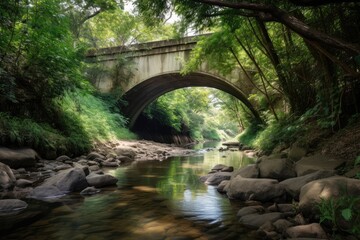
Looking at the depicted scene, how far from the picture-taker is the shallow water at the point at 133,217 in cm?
281

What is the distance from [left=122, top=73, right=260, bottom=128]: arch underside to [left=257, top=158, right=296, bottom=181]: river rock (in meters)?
10.5

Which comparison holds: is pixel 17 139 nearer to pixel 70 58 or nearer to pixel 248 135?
pixel 70 58

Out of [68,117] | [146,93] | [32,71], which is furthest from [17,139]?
[146,93]

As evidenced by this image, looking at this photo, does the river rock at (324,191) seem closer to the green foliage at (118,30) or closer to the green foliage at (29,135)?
the green foliage at (29,135)

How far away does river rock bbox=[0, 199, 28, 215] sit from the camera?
336 centimetres

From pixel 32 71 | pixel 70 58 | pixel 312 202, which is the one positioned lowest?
pixel 312 202

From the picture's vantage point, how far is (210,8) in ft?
18.7

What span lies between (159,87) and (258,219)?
51.5 feet

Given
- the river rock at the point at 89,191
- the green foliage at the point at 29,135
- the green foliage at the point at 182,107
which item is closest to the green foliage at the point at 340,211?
the river rock at the point at 89,191

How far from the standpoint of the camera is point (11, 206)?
3451 mm

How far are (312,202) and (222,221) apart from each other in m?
0.99

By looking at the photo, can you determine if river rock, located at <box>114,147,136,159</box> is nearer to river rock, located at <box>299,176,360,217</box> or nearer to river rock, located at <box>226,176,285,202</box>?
river rock, located at <box>226,176,285,202</box>

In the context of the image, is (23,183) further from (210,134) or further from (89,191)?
(210,134)

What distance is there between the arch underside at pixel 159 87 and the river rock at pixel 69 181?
11.2 meters
